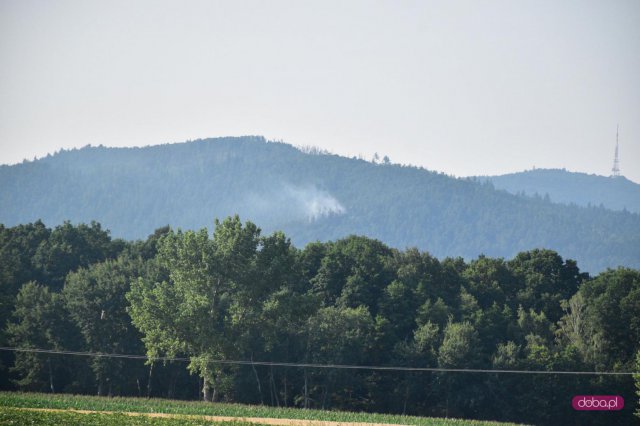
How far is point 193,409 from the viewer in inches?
3214

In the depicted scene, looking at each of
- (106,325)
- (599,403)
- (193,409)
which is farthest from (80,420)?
(599,403)

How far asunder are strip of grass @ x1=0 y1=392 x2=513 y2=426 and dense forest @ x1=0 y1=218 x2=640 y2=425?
647cm

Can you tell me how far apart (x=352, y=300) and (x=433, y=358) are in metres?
13.4

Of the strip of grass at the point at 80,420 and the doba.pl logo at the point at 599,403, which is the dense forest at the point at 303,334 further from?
the strip of grass at the point at 80,420

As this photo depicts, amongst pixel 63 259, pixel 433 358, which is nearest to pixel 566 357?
pixel 433 358

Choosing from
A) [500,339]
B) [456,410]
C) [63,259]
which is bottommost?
[456,410]

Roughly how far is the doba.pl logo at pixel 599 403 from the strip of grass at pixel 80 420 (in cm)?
3964

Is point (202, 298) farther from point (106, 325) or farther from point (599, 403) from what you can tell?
point (599, 403)

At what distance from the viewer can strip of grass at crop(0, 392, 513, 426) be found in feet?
260

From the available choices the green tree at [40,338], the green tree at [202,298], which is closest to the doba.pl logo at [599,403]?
the green tree at [202,298]

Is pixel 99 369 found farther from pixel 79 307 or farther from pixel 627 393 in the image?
pixel 627 393

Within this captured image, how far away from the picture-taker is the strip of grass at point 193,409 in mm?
79375

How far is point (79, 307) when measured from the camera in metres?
103

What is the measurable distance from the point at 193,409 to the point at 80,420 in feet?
48.3
